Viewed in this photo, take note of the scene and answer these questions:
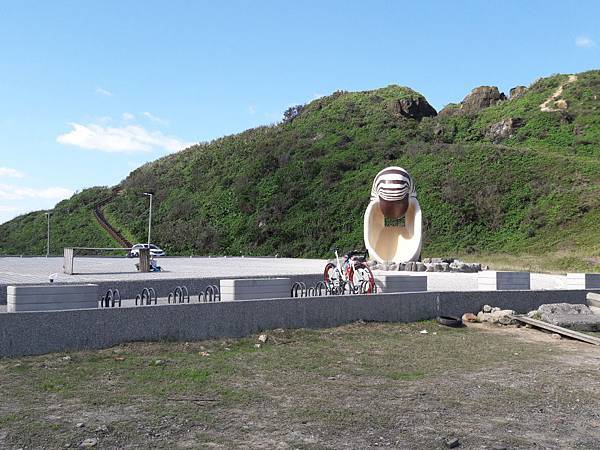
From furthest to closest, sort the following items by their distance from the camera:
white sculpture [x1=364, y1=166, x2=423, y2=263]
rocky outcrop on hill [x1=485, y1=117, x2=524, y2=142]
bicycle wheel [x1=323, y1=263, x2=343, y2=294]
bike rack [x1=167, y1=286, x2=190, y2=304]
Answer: rocky outcrop on hill [x1=485, y1=117, x2=524, y2=142] < white sculpture [x1=364, y1=166, x2=423, y2=263] < bicycle wheel [x1=323, y1=263, x2=343, y2=294] < bike rack [x1=167, y1=286, x2=190, y2=304]

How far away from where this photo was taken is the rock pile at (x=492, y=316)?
12000mm

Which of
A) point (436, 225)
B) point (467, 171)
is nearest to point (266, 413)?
point (436, 225)

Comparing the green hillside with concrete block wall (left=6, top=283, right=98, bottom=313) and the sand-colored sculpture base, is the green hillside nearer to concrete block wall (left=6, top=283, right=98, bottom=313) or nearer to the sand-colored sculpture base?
the sand-colored sculpture base

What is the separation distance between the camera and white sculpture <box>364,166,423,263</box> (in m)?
25.6

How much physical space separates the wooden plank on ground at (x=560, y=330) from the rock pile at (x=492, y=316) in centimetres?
14

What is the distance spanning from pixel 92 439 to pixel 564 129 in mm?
53281

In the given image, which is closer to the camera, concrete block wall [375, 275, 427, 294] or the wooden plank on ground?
the wooden plank on ground

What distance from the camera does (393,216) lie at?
26422 millimetres

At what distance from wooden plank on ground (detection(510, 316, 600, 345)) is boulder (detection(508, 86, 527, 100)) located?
180 feet

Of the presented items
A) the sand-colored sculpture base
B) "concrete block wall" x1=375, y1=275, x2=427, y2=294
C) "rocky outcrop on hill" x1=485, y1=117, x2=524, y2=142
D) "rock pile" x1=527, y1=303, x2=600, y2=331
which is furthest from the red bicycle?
A: "rocky outcrop on hill" x1=485, y1=117, x2=524, y2=142

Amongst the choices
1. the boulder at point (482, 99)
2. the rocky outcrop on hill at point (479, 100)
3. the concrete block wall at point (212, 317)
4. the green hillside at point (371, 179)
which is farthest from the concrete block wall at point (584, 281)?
the boulder at point (482, 99)

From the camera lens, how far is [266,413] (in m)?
5.89

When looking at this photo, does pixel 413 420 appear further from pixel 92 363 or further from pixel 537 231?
pixel 537 231

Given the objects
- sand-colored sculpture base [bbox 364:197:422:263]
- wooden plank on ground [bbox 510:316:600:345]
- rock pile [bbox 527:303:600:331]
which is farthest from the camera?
sand-colored sculpture base [bbox 364:197:422:263]
